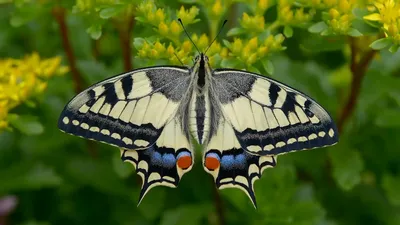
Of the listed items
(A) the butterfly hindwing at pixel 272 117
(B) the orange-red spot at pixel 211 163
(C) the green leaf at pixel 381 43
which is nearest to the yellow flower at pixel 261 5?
(A) the butterfly hindwing at pixel 272 117

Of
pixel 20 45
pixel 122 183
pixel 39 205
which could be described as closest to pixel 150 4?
pixel 122 183

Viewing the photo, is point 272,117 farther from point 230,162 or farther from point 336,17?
point 336,17

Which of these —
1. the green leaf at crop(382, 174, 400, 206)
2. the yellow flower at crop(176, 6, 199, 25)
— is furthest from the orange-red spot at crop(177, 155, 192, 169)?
the green leaf at crop(382, 174, 400, 206)

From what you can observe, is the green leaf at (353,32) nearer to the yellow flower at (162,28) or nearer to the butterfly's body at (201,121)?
the butterfly's body at (201,121)

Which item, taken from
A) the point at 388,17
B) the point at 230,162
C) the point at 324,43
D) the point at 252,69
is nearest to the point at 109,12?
the point at 252,69

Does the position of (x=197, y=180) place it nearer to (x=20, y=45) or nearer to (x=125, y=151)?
(x=125, y=151)

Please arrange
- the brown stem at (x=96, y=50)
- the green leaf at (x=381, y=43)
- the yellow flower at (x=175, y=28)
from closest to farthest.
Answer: the green leaf at (x=381, y=43)
the yellow flower at (x=175, y=28)
the brown stem at (x=96, y=50)

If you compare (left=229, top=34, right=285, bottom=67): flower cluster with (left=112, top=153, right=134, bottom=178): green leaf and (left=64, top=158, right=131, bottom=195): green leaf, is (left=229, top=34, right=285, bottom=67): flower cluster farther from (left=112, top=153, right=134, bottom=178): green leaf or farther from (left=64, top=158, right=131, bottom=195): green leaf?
(left=64, top=158, right=131, bottom=195): green leaf
